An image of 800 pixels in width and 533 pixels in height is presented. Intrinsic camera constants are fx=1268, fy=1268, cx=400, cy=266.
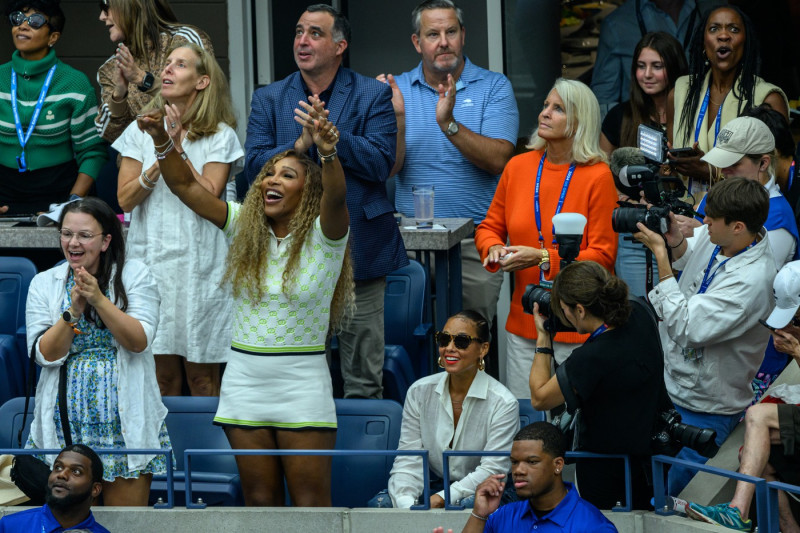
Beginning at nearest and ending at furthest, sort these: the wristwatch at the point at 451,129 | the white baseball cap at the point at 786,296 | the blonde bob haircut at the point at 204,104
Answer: the white baseball cap at the point at 786,296 < the blonde bob haircut at the point at 204,104 < the wristwatch at the point at 451,129

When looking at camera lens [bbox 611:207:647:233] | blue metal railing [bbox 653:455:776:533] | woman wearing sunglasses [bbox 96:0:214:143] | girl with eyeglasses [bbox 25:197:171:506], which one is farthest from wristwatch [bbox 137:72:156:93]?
blue metal railing [bbox 653:455:776:533]

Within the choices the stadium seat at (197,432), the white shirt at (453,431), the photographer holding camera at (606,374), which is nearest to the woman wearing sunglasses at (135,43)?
the stadium seat at (197,432)

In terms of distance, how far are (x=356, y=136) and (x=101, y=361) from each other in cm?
160

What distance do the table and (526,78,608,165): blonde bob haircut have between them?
835mm

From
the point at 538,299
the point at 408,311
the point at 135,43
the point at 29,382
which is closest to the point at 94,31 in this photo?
the point at 135,43

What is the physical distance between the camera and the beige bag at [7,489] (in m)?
5.23

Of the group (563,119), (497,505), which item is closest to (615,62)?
(563,119)

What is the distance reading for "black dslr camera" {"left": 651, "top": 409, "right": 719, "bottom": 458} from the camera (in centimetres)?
458

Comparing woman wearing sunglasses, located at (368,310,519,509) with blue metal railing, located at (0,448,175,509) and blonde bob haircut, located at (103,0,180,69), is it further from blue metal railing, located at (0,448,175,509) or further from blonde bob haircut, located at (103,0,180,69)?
blonde bob haircut, located at (103,0,180,69)

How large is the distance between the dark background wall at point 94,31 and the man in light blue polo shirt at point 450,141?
→ 6.24 feet

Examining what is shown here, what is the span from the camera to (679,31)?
7.83 m

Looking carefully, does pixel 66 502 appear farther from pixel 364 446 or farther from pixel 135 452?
pixel 364 446

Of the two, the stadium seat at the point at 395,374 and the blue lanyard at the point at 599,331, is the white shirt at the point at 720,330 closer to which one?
the blue lanyard at the point at 599,331

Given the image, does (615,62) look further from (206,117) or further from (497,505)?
(497,505)
